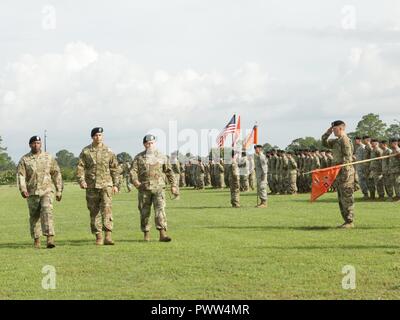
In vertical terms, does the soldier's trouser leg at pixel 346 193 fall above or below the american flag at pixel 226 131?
below

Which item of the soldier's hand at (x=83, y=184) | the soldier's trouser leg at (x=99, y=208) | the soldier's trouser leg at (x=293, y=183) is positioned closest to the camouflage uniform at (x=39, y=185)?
the soldier's hand at (x=83, y=184)

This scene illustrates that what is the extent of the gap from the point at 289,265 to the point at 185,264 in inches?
62.7

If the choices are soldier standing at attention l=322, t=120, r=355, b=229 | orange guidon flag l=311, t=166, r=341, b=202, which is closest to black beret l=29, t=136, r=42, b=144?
orange guidon flag l=311, t=166, r=341, b=202

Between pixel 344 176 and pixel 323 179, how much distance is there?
607 mm

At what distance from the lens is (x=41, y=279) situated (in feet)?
32.7

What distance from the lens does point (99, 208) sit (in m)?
14.2

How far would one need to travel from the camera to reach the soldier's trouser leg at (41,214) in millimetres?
13570

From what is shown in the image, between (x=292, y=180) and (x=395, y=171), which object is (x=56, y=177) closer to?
(x=395, y=171)

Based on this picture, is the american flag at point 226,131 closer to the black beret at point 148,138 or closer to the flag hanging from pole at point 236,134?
the flag hanging from pole at point 236,134

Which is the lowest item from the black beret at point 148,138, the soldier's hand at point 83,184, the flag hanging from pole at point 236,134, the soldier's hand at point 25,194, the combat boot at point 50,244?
the combat boot at point 50,244

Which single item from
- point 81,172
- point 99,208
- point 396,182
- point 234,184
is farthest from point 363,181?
point 81,172

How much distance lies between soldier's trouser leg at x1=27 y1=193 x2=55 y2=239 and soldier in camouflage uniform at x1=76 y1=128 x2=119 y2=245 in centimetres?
78

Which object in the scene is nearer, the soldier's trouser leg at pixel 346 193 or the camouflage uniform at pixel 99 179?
the camouflage uniform at pixel 99 179

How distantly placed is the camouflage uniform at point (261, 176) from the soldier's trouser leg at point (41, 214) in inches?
443
